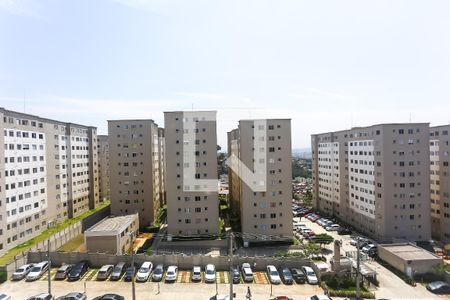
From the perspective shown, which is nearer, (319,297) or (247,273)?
(319,297)

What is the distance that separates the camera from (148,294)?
76.9ft

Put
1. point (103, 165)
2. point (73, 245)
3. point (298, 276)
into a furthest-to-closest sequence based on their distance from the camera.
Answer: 1. point (103, 165)
2. point (73, 245)
3. point (298, 276)

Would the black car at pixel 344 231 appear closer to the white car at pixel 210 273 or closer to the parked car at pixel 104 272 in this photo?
the white car at pixel 210 273

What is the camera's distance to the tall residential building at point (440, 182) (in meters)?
39.4

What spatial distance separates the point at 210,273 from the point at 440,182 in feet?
104

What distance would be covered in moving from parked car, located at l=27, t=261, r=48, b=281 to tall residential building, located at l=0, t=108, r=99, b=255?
629cm

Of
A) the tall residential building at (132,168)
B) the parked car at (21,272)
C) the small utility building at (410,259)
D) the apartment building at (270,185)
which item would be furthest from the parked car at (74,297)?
the small utility building at (410,259)

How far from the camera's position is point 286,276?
26.0m

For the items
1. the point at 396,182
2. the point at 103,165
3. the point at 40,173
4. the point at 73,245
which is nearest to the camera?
the point at 73,245

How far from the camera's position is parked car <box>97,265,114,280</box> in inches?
1017

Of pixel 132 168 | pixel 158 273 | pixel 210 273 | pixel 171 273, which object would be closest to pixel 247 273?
pixel 210 273

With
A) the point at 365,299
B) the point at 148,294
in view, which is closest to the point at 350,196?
the point at 365,299

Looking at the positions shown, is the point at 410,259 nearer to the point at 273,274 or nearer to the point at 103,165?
the point at 273,274

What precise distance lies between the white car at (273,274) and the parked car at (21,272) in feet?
64.4
